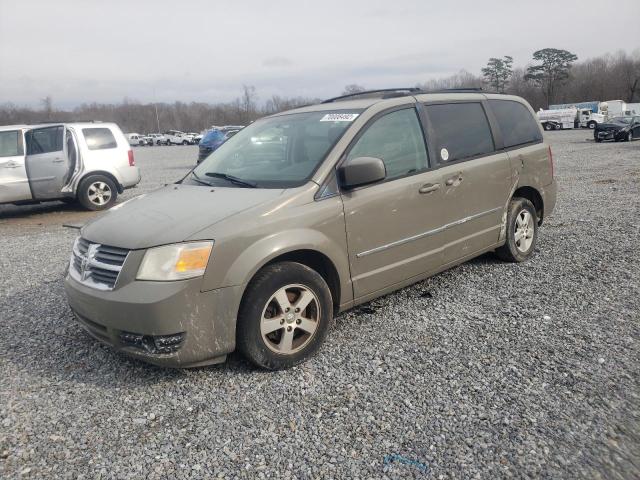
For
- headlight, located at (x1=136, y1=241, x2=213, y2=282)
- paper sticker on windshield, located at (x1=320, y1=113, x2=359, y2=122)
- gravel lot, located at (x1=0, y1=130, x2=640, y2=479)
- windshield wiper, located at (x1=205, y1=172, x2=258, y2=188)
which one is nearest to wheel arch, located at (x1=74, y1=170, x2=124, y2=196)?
gravel lot, located at (x1=0, y1=130, x2=640, y2=479)

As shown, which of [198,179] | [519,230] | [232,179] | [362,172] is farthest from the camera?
[519,230]

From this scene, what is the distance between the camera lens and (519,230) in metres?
5.36

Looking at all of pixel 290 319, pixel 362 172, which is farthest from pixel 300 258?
pixel 362 172

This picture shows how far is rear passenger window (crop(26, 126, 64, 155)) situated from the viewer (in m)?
10.1

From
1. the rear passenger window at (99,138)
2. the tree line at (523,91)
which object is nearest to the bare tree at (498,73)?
the tree line at (523,91)

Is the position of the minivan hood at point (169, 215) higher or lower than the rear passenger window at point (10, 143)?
lower

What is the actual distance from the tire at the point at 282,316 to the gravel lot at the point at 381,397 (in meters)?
0.15

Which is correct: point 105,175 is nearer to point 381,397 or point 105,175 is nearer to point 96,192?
point 96,192

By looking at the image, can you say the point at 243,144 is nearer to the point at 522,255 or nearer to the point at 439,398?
the point at 439,398

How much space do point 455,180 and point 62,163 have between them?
8.72 metres

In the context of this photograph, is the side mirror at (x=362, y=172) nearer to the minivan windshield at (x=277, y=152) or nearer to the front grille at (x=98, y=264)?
the minivan windshield at (x=277, y=152)

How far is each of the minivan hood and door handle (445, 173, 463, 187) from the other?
1.63 metres

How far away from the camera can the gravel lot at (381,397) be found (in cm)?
247

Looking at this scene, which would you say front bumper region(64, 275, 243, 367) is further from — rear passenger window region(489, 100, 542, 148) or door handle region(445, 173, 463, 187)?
rear passenger window region(489, 100, 542, 148)
